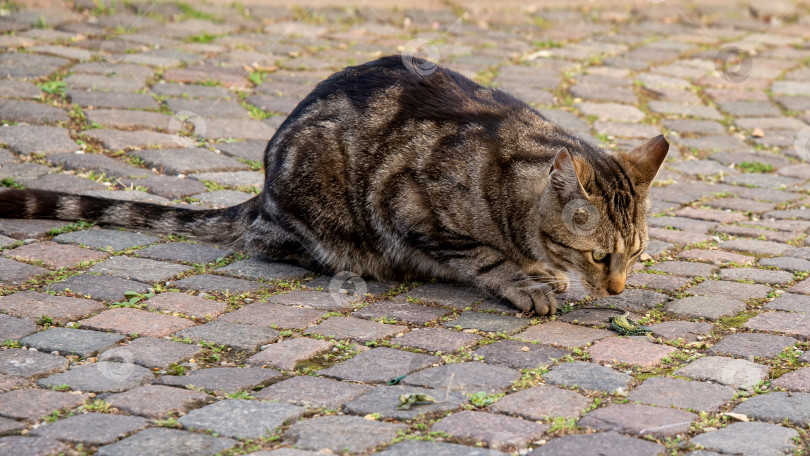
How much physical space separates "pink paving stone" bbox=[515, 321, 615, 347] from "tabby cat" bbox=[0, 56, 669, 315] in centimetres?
16

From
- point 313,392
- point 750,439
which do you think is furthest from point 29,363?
point 750,439

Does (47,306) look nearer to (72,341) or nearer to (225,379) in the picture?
(72,341)

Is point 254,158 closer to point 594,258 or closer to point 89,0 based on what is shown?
point 594,258

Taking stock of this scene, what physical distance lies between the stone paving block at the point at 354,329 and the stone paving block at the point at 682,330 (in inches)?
42.3

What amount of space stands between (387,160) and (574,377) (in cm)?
159

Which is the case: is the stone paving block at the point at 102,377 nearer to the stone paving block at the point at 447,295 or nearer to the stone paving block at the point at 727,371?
the stone paving block at the point at 447,295

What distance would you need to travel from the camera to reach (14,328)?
141 inches

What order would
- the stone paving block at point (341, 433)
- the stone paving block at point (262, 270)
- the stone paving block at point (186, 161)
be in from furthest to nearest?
1. the stone paving block at point (186, 161)
2. the stone paving block at point (262, 270)
3. the stone paving block at point (341, 433)

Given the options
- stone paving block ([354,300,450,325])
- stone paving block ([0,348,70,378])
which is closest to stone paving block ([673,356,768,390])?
stone paving block ([354,300,450,325])

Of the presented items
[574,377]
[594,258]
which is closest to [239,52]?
[594,258]

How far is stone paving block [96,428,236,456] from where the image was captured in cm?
275

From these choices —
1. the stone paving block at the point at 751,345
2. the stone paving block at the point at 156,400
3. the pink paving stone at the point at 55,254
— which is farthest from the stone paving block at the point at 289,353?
the stone paving block at the point at 751,345

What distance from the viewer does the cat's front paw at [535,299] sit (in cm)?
413

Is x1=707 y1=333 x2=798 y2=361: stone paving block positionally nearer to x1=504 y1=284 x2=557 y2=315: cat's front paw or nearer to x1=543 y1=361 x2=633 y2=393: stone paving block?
x1=543 y1=361 x2=633 y2=393: stone paving block
